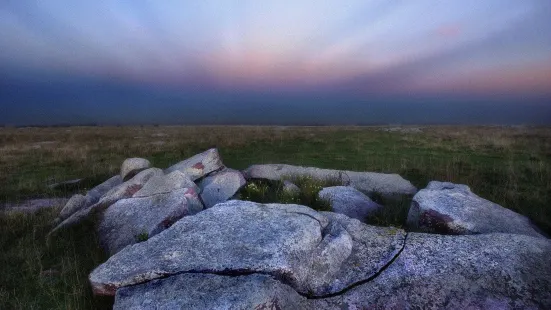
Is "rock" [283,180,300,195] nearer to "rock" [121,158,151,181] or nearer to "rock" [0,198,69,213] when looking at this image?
"rock" [121,158,151,181]

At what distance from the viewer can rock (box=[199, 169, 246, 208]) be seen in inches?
380

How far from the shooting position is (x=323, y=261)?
532 cm

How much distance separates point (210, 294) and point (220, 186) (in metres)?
5.79

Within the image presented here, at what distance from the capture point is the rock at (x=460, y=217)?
6691 millimetres

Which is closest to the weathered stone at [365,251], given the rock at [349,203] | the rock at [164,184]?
the rock at [349,203]

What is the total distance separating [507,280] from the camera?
482cm

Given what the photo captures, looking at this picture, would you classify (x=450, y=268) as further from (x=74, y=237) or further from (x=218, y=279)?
(x=74, y=237)

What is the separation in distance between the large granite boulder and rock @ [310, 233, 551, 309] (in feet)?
0.90

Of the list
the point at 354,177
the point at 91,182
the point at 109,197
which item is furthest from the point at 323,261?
the point at 91,182

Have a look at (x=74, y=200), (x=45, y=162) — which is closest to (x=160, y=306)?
(x=74, y=200)

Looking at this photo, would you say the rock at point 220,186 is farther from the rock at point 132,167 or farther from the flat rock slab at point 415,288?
the flat rock slab at point 415,288

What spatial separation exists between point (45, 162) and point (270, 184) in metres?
16.3

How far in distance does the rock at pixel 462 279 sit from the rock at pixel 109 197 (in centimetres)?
684

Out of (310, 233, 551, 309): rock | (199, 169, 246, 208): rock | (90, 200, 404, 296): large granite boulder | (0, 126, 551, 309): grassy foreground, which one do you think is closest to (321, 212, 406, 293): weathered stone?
(90, 200, 404, 296): large granite boulder
